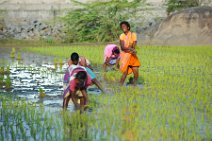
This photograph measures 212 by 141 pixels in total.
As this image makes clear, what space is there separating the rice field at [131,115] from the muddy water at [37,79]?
0.45m

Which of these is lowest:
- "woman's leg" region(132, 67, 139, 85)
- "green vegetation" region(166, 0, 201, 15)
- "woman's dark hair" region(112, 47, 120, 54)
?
"woman's leg" region(132, 67, 139, 85)

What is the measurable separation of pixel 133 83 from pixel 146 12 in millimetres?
18141

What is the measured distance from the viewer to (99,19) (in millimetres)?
26359

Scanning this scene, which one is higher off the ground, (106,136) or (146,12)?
(146,12)

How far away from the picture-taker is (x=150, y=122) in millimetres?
7848

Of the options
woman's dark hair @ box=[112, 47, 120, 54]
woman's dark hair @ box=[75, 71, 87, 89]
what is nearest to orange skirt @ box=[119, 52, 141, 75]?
woman's dark hair @ box=[112, 47, 120, 54]

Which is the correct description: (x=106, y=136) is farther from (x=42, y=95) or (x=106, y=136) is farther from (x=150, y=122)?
(x=42, y=95)

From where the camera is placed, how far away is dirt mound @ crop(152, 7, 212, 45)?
75.6 ft

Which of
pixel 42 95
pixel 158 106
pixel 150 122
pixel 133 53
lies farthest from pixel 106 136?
pixel 133 53

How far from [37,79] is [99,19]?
548 inches

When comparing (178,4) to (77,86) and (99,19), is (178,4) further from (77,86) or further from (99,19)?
(77,86)

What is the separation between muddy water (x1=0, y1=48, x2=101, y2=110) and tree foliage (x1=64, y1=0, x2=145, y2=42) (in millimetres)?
A: 7647

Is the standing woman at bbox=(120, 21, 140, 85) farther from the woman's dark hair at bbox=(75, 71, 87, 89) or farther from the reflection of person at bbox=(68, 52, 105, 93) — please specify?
the woman's dark hair at bbox=(75, 71, 87, 89)

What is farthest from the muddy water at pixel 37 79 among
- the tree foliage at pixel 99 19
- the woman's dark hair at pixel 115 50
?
the tree foliage at pixel 99 19
